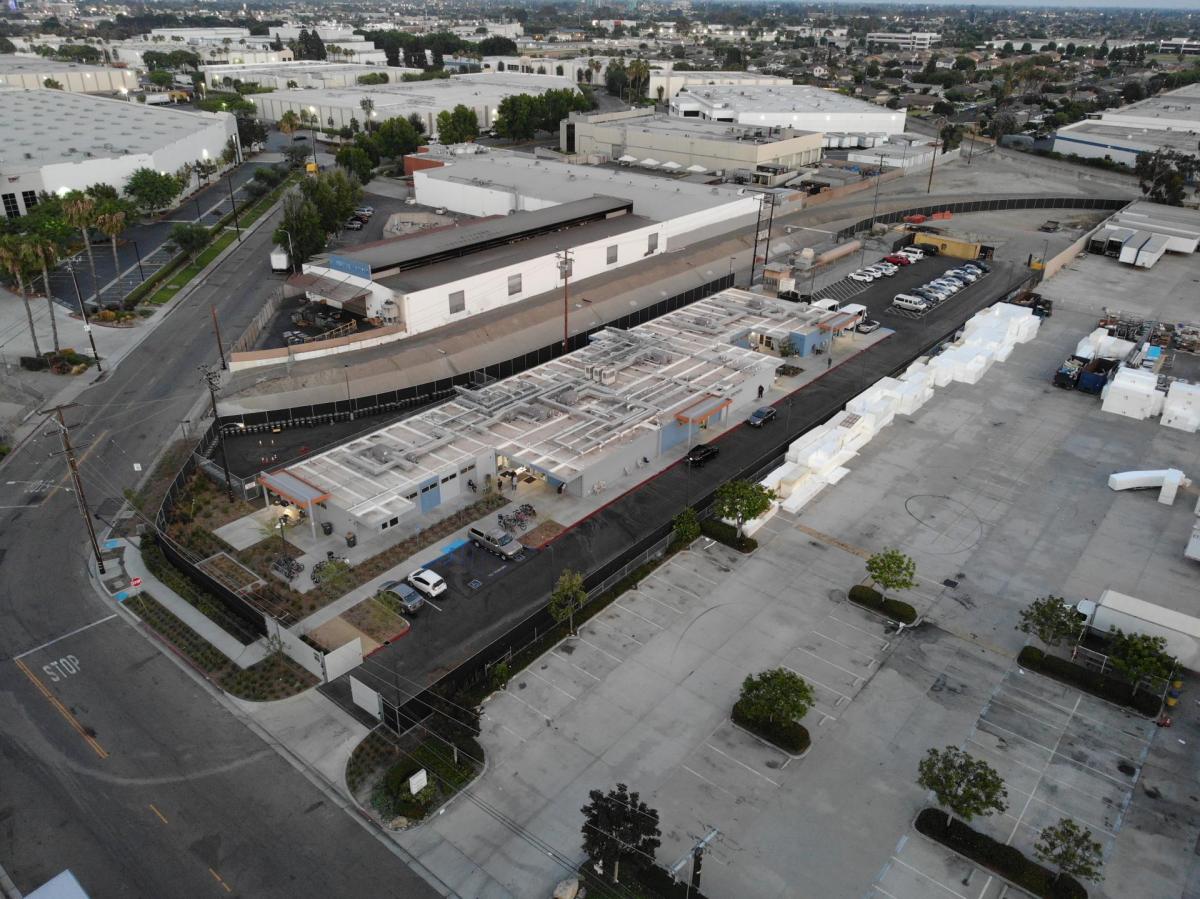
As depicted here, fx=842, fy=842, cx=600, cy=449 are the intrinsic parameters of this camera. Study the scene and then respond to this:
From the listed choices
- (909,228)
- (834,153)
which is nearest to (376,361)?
(909,228)

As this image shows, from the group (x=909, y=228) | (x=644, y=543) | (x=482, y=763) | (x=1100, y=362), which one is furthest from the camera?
(x=909, y=228)

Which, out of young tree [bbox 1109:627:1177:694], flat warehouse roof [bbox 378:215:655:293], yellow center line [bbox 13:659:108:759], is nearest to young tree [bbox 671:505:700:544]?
young tree [bbox 1109:627:1177:694]

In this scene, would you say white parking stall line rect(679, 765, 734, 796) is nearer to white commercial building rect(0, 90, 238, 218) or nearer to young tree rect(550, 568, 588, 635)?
young tree rect(550, 568, 588, 635)

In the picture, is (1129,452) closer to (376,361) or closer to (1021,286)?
(1021,286)

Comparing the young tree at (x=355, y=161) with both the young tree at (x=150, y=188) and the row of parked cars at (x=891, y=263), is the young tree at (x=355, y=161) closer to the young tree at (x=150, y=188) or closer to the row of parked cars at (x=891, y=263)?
the young tree at (x=150, y=188)

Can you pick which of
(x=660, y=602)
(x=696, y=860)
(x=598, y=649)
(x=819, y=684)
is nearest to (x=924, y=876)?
(x=696, y=860)
